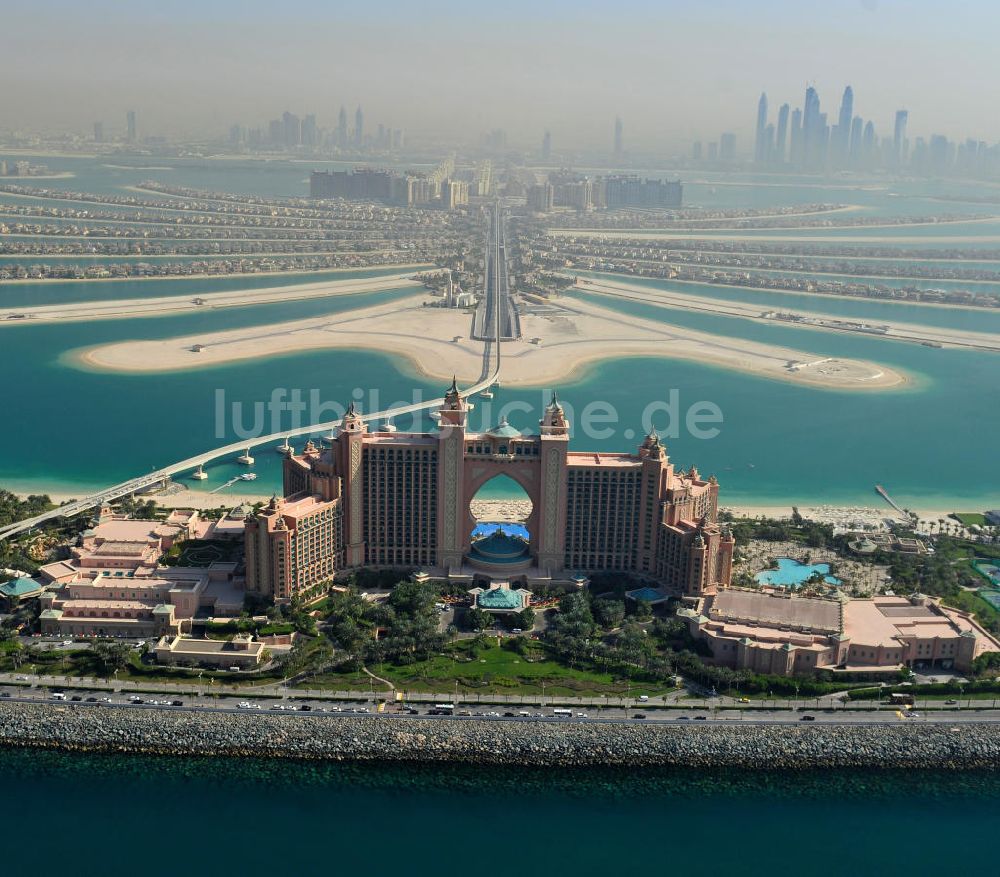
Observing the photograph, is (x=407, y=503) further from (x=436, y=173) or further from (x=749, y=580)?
(x=436, y=173)

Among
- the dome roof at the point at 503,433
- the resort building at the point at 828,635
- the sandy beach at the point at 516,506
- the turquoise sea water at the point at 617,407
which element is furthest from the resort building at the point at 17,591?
the resort building at the point at 828,635

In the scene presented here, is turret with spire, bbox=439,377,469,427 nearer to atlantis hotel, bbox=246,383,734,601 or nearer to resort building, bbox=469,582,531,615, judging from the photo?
atlantis hotel, bbox=246,383,734,601

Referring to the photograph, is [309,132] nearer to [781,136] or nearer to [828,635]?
[781,136]

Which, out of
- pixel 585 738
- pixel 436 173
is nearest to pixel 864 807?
pixel 585 738

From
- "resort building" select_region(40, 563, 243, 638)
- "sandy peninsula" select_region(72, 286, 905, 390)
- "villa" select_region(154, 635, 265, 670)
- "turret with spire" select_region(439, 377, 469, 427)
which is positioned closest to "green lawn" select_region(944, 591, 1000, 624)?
"turret with spire" select_region(439, 377, 469, 427)

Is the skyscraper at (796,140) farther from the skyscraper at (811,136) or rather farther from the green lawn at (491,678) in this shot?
the green lawn at (491,678)
